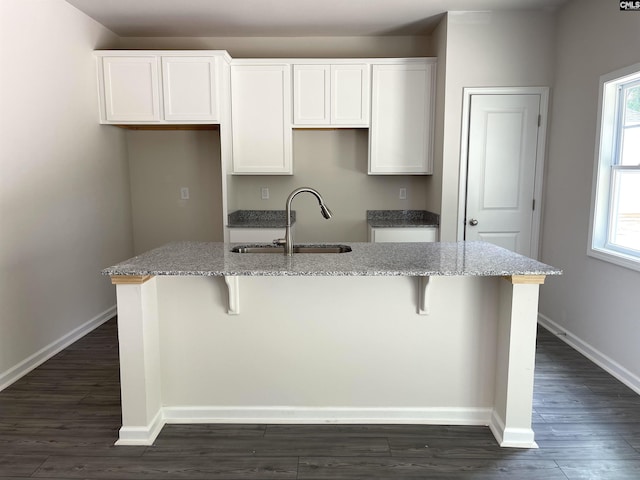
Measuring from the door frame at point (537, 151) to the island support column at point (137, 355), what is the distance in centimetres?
283

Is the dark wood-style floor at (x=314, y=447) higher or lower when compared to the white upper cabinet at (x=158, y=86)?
lower

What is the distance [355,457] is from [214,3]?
340 cm

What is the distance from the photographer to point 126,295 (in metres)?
2.08

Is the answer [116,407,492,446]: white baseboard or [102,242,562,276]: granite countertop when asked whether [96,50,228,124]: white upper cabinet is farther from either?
[116,407,492,446]: white baseboard

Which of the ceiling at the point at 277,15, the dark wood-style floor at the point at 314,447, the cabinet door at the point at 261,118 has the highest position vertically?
the ceiling at the point at 277,15

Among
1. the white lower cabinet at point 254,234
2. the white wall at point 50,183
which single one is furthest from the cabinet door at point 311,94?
the white wall at point 50,183

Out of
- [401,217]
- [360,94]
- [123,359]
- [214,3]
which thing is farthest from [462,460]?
[214,3]

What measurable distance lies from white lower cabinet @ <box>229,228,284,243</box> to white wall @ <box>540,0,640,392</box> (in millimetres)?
2407

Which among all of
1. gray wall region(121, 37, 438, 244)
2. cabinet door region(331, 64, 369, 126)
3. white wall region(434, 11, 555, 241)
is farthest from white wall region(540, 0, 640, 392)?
cabinet door region(331, 64, 369, 126)

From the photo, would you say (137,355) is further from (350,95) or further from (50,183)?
(350,95)

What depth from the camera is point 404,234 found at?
4.21 meters

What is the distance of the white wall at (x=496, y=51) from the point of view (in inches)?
148

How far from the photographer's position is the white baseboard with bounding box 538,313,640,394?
2764 millimetres

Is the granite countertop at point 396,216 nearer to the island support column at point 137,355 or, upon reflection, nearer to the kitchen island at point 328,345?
the kitchen island at point 328,345
